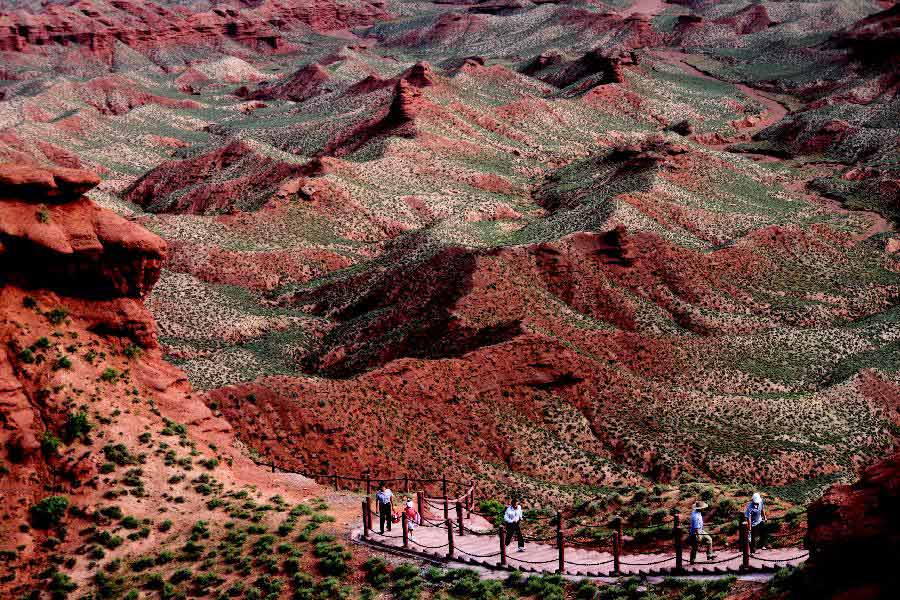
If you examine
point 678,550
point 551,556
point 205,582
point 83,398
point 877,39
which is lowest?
point 205,582

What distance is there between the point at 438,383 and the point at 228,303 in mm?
26262

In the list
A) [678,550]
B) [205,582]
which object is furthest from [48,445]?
[678,550]

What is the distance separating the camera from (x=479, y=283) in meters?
57.5

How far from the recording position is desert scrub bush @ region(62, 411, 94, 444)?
29.3m

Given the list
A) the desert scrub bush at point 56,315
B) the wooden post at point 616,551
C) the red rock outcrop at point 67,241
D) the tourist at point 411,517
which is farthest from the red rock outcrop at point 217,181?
the wooden post at point 616,551

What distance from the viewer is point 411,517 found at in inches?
1171

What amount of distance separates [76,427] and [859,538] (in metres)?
21.8

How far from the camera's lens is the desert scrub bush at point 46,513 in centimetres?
2752

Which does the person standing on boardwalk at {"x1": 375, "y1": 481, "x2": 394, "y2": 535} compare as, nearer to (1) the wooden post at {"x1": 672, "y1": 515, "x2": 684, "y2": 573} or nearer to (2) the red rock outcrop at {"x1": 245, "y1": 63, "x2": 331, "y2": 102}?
(1) the wooden post at {"x1": 672, "y1": 515, "x2": 684, "y2": 573}

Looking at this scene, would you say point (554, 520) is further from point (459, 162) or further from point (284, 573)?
point (459, 162)

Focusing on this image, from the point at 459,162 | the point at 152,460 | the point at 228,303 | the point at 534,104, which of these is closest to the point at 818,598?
the point at 152,460

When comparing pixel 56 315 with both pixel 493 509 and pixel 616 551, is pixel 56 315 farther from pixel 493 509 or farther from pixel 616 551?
pixel 616 551

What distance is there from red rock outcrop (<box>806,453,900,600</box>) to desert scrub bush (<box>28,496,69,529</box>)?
1986 cm

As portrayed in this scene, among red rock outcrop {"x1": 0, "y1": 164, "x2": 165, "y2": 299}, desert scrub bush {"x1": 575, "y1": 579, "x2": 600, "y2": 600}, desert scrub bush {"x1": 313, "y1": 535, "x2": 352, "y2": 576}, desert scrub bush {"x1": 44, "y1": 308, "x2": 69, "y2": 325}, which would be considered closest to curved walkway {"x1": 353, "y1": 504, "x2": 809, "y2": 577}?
desert scrub bush {"x1": 575, "y1": 579, "x2": 600, "y2": 600}
